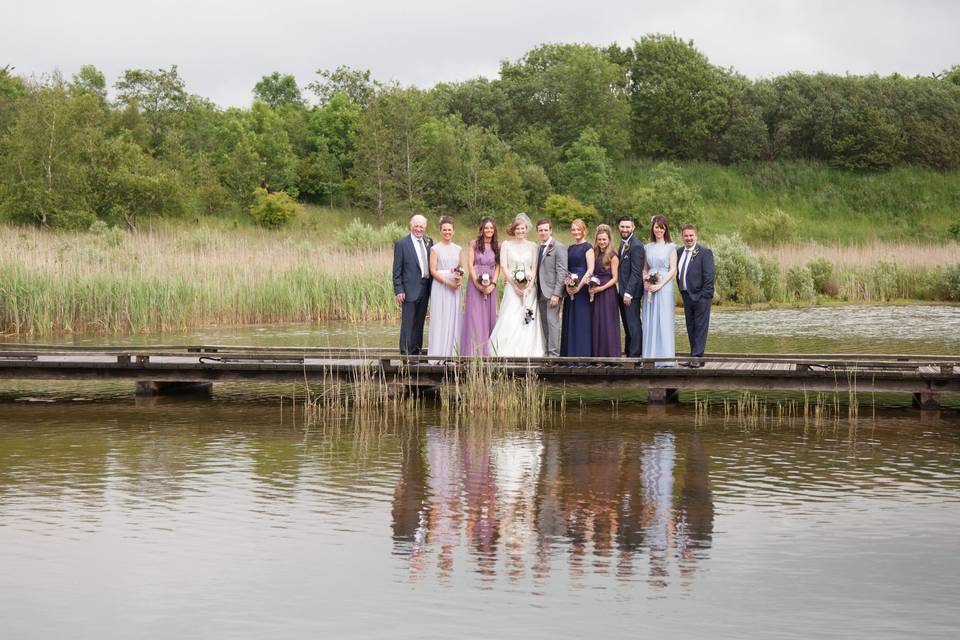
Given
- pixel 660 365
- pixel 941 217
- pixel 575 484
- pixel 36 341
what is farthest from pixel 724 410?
pixel 941 217

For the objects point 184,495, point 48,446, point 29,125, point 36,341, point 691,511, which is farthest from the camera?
point 29,125

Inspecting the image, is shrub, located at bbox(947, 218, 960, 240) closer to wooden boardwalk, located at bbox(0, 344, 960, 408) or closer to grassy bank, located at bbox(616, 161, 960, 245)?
grassy bank, located at bbox(616, 161, 960, 245)

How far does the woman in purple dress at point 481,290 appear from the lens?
13.9 m

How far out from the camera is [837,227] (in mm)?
58750

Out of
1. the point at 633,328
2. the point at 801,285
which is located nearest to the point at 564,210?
the point at 801,285

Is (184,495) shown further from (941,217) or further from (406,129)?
(941,217)

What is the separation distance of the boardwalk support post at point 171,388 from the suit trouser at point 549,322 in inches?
166

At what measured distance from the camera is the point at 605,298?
14.1 metres

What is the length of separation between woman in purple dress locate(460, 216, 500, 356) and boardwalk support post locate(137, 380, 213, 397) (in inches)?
137

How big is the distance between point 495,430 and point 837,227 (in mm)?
49489

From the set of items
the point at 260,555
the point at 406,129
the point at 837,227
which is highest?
the point at 406,129

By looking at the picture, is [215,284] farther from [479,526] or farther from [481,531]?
[481,531]

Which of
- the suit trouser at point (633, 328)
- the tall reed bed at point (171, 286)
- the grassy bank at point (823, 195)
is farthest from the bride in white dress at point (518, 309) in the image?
the grassy bank at point (823, 195)

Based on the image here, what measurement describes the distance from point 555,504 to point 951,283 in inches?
959
